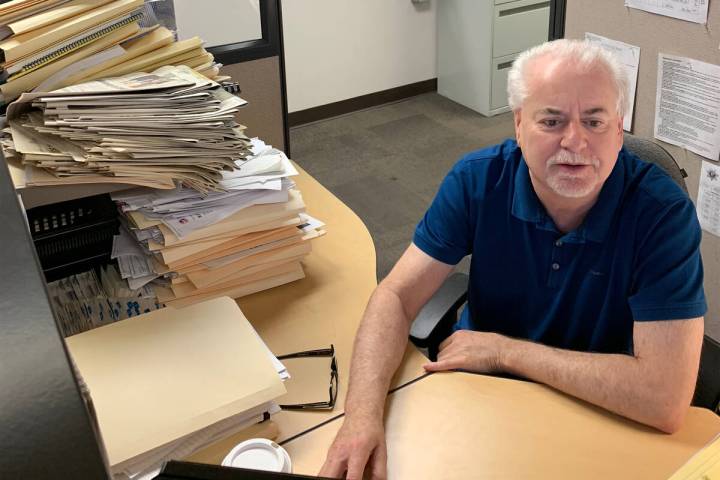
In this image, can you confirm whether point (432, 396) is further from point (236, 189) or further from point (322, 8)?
point (322, 8)

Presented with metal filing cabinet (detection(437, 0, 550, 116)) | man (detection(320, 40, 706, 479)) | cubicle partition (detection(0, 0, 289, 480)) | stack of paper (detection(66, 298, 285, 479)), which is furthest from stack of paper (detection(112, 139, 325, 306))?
metal filing cabinet (detection(437, 0, 550, 116))

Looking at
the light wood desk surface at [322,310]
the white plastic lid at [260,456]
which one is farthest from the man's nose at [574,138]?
the white plastic lid at [260,456]

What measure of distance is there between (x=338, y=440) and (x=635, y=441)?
47 cm

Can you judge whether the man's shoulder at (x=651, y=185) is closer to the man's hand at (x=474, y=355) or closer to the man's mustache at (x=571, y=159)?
the man's mustache at (x=571, y=159)

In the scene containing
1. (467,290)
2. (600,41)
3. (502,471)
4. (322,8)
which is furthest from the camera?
(322,8)

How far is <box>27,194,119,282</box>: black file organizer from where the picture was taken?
54.1 inches

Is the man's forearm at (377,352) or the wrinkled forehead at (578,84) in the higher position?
the wrinkled forehead at (578,84)

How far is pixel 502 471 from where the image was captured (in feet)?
3.65

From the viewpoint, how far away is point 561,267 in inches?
57.0

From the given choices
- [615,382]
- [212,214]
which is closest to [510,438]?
[615,382]

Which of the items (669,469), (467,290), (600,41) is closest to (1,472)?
(669,469)

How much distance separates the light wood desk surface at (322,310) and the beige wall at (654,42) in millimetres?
811

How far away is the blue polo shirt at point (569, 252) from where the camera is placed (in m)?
1.31

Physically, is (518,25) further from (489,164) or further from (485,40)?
(489,164)
